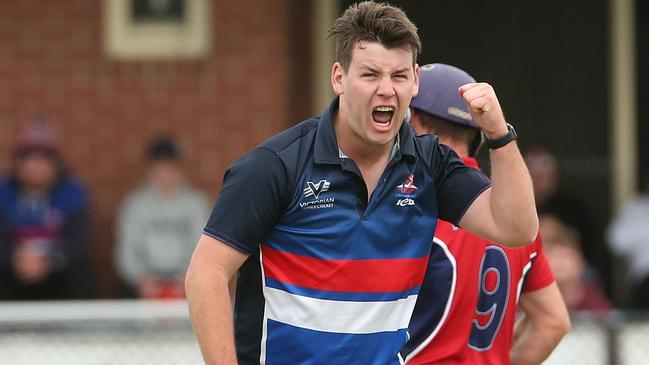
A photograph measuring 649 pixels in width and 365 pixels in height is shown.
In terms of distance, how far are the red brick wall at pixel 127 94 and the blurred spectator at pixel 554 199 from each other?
70.0 inches

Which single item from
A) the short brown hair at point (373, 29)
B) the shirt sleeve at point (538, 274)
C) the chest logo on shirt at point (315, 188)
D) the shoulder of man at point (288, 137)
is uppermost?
the short brown hair at point (373, 29)

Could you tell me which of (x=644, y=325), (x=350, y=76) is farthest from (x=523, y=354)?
(x=644, y=325)

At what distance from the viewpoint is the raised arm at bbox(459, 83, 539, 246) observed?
4141 millimetres

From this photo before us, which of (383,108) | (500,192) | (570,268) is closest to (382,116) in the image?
(383,108)

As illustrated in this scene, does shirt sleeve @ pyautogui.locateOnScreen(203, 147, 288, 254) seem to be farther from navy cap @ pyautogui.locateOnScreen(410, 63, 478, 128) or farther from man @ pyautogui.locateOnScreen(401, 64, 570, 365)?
navy cap @ pyautogui.locateOnScreen(410, 63, 478, 128)

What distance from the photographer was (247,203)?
4.10 metres

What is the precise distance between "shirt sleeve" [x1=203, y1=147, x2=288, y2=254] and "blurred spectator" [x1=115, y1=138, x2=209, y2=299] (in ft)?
17.6

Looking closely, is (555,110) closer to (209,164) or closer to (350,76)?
(209,164)

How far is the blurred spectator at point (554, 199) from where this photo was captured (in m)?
10.2

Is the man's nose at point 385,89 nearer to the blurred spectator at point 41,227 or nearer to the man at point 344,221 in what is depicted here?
the man at point 344,221

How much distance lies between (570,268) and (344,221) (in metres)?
5.00

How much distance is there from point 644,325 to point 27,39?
182 inches

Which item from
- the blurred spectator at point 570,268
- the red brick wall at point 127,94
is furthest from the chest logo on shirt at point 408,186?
the red brick wall at point 127,94

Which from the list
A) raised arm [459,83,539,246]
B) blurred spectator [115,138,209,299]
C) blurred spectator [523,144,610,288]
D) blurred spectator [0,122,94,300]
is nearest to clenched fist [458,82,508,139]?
raised arm [459,83,539,246]
